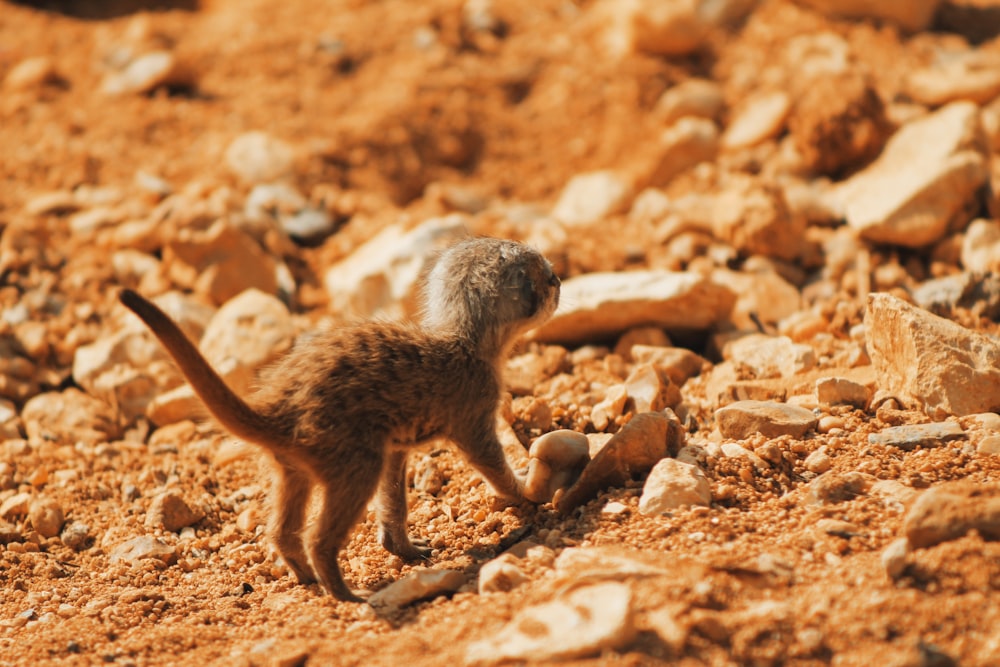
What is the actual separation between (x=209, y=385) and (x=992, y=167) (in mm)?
6833

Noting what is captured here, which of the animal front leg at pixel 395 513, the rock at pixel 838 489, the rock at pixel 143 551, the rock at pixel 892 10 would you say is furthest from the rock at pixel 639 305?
the rock at pixel 892 10

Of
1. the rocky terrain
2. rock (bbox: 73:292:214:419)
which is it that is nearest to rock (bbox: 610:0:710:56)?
the rocky terrain

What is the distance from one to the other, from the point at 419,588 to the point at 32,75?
888 cm

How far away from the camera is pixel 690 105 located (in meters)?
10.2

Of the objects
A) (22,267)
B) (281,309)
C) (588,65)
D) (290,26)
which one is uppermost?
(290,26)

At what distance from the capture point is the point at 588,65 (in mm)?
11039

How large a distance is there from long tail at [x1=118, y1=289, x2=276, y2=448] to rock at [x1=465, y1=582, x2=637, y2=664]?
1.46 metres

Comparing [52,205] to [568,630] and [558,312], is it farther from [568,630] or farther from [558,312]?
[568,630]

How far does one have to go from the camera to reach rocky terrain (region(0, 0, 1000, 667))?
4.14 meters

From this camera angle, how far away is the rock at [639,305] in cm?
691

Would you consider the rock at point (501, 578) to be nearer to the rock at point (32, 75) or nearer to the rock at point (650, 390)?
the rock at point (650, 390)

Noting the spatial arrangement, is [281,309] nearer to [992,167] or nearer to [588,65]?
[588,65]

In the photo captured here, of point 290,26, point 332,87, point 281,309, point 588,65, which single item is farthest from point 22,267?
point 588,65

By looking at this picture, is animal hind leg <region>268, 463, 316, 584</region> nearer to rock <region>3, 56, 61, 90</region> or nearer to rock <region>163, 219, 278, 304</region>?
rock <region>163, 219, 278, 304</region>
